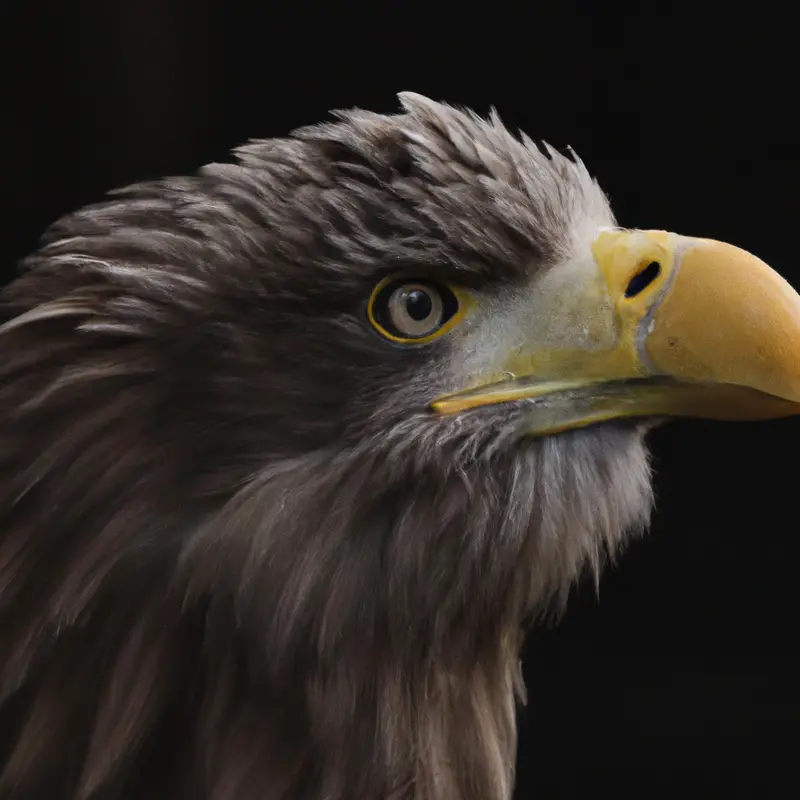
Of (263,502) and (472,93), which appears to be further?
(472,93)

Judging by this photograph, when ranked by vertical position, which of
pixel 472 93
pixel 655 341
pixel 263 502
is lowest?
pixel 263 502

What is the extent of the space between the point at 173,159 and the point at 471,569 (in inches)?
85.1

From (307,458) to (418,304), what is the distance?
8.6 inches

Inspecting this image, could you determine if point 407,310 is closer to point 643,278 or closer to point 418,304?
point 418,304

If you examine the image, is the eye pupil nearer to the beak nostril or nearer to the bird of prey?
the bird of prey

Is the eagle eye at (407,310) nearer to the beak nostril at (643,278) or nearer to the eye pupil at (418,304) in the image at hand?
the eye pupil at (418,304)

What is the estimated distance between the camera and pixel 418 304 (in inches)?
52.0

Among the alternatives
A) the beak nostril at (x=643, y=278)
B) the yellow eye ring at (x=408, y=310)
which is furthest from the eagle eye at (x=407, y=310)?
the beak nostril at (x=643, y=278)

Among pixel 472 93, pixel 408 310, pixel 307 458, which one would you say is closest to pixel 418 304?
pixel 408 310

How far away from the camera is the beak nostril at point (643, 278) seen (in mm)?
Answer: 1320

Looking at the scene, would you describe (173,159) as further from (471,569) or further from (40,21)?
(471,569)

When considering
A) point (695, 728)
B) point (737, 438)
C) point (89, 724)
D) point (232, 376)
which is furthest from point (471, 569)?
point (695, 728)

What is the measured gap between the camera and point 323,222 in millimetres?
1281

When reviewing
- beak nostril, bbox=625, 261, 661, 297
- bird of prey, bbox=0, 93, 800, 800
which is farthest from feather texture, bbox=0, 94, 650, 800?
beak nostril, bbox=625, 261, 661, 297
